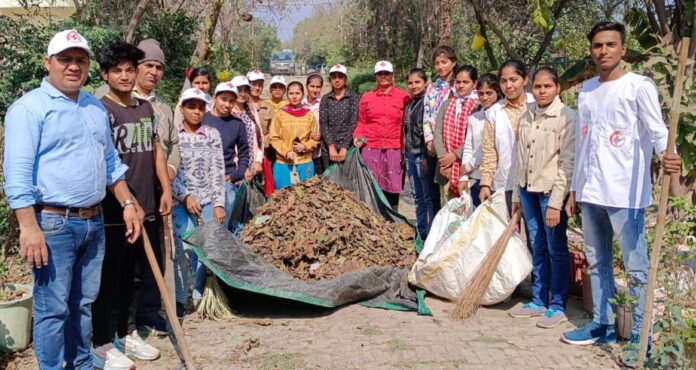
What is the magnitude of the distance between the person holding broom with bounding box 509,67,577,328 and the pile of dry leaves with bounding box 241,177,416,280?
120 cm

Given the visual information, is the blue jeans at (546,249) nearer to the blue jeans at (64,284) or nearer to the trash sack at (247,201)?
the trash sack at (247,201)

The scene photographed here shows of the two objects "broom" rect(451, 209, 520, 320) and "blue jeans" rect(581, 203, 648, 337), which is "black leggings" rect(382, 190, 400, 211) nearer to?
"broom" rect(451, 209, 520, 320)

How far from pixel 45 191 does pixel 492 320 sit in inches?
119

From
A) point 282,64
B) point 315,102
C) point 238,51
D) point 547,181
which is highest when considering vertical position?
point 282,64

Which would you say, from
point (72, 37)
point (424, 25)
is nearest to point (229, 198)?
point (72, 37)

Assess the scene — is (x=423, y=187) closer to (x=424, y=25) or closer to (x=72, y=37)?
(x=72, y=37)

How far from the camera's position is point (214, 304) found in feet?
15.3

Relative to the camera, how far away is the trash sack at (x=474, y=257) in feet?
14.9

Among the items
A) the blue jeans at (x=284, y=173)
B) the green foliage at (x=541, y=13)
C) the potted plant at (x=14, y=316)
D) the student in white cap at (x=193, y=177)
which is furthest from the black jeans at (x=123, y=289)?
the green foliage at (x=541, y=13)

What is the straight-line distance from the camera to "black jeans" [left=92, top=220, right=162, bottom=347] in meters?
3.69

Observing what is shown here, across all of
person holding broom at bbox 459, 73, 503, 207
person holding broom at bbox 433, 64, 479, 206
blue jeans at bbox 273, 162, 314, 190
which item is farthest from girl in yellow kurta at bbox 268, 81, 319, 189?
person holding broom at bbox 459, 73, 503, 207

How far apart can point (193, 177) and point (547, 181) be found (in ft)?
8.10

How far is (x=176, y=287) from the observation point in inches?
179

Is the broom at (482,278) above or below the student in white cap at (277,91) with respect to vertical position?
below
